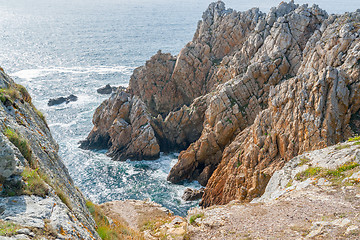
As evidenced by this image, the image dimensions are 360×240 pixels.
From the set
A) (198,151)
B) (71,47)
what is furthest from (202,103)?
(71,47)

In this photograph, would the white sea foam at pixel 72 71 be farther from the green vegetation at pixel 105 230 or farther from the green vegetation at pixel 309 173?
the green vegetation at pixel 309 173

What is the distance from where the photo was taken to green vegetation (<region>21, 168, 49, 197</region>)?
26.8 feet

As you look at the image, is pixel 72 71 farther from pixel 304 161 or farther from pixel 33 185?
pixel 33 185

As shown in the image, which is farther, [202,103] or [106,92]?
[106,92]

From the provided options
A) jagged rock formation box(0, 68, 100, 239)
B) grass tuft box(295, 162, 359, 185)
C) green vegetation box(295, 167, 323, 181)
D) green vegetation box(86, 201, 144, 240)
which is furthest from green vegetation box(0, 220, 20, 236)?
green vegetation box(295, 167, 323, 181)

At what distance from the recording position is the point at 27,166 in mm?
8953

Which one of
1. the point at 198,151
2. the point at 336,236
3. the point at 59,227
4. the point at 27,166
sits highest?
the point at 27,166

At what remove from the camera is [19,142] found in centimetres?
931

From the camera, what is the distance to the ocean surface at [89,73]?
44375mm

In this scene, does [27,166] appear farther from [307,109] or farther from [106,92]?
[106,92]

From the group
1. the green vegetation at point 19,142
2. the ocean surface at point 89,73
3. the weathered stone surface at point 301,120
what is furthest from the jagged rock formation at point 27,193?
the weathered stone surface at point 301,120

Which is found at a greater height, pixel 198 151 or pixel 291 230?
pixel 291 230

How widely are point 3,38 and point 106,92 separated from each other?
109 meters

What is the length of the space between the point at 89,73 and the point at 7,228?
102385 mm
